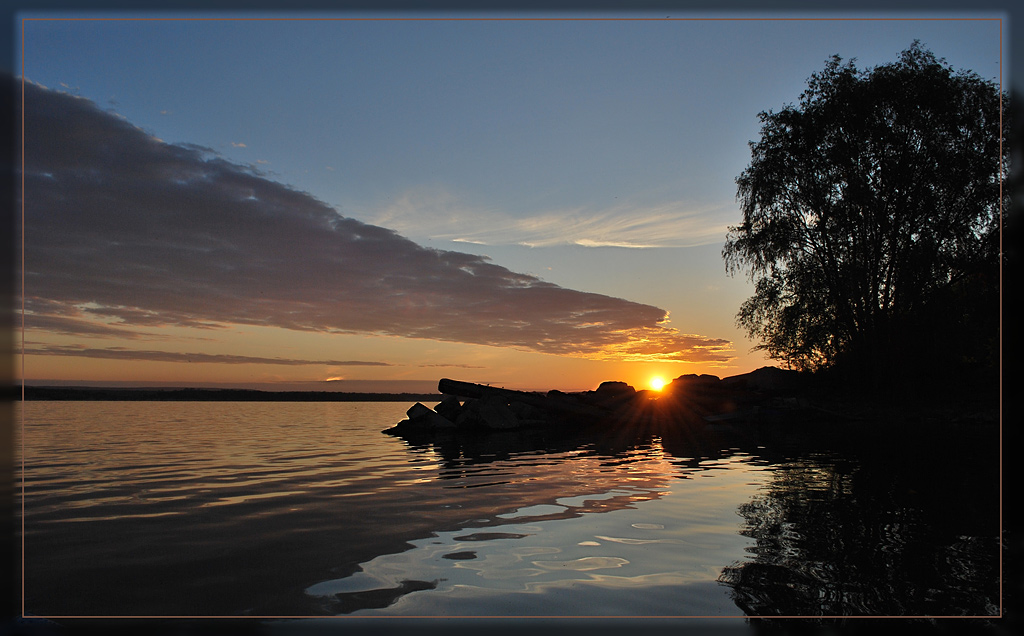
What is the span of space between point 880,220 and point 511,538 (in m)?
25.1

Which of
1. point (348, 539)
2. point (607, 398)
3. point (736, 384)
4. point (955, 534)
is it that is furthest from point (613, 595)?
point (736, 384)

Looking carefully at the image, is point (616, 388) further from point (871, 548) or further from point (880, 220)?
point (871, 548)

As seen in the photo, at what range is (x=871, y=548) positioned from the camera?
5539 millimetres

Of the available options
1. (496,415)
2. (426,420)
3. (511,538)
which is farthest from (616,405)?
(511,538)

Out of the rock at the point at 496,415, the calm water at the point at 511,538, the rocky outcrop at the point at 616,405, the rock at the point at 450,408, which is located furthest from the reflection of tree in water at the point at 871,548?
the rock at the point at 450,408

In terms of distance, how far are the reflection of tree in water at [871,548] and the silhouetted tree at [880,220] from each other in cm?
1710

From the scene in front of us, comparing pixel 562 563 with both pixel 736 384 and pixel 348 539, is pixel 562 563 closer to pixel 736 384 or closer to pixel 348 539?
pixel 348 539

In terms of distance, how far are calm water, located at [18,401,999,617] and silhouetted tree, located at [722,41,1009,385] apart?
47.9ft

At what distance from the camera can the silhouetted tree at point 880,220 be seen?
2348 centimetres

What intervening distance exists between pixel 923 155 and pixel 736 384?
472 inches

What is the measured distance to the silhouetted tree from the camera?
77.0 ft

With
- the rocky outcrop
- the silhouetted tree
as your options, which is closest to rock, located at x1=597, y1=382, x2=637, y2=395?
the rocky outcrop

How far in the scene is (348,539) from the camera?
5.83 metres

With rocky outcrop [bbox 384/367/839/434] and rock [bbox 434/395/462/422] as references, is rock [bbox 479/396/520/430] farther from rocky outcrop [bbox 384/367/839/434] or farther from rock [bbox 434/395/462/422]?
rock [bbox 434/395/462/422]
